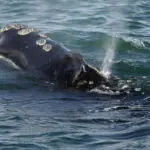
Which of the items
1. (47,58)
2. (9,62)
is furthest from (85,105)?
(9,62)

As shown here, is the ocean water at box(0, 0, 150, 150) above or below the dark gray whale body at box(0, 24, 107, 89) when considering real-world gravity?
below

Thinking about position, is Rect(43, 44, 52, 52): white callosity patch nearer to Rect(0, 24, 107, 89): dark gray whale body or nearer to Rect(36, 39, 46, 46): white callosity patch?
Rect(0, 24, 107, 89): dark gray whale body

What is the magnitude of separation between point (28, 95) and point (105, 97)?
1.37 metres

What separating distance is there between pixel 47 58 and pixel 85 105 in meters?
1.86

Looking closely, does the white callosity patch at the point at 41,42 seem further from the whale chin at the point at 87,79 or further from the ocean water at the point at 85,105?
the whale chin at the point at 87,79

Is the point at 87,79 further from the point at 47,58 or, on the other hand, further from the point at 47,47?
the point at 47,47

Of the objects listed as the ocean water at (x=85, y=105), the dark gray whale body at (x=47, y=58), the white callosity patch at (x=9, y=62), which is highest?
the dark gray whale body at (x=47, y=58)

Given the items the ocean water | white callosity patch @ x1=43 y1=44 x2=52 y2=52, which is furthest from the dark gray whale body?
the ocean water

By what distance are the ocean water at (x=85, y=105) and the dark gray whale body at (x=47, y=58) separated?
24cm

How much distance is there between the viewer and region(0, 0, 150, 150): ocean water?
27.4 ft

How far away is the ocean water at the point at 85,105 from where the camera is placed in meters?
8.34

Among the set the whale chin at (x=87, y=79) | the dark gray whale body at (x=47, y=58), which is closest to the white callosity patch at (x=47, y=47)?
the dark gray whale body at (x=47, y=58)

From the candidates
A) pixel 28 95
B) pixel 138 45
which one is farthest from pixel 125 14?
pixel 28 95

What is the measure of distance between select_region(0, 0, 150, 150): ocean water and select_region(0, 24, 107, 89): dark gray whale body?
24 centimetres
